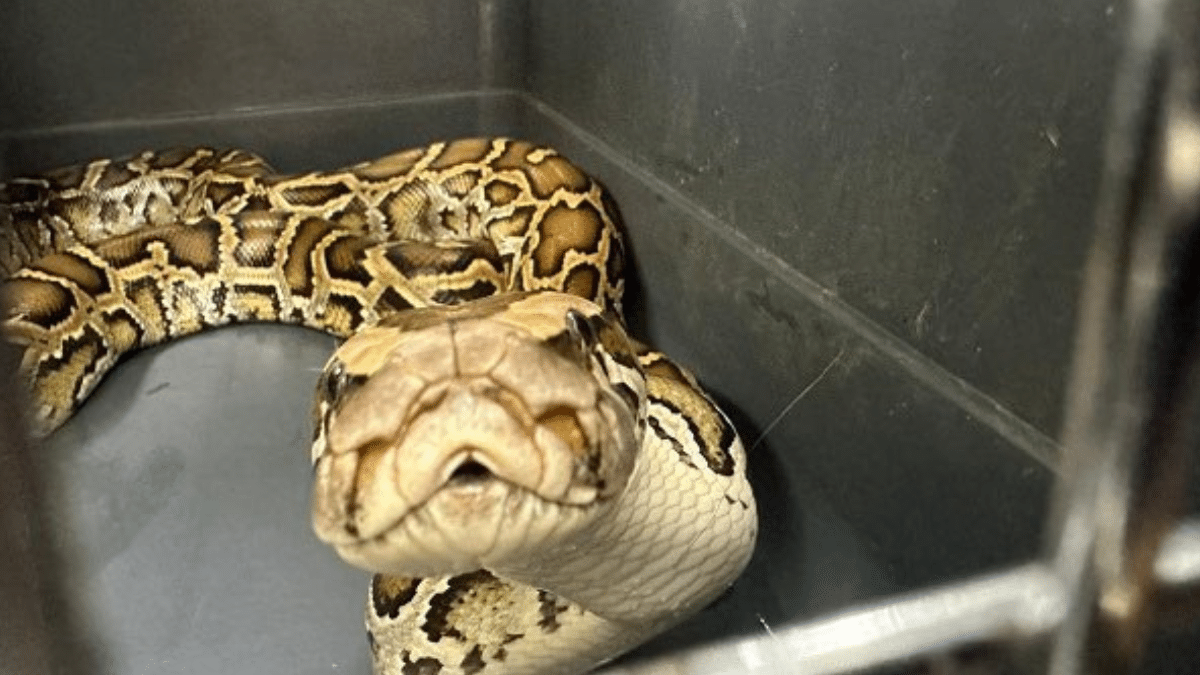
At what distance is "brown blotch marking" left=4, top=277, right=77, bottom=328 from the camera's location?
2.68 meters

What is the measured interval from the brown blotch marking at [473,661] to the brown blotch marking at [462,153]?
5.33 ft

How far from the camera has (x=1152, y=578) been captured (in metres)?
0.52

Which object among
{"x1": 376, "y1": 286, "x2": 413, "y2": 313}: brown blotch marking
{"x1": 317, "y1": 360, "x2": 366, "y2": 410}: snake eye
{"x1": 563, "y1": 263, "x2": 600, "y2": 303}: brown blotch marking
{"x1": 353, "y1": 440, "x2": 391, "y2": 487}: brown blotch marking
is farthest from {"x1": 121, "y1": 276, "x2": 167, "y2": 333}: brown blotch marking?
{"x1": 353, "y1": 440, "x2": 391, "y2": 487}: brown blotch marking

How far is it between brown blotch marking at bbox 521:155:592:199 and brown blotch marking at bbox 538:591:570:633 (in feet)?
4.25

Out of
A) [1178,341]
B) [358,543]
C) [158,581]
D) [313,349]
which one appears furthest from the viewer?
[313,349]

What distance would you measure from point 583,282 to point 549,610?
96cm

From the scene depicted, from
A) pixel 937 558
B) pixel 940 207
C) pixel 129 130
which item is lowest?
pixel 129 130

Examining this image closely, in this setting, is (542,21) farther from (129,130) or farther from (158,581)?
(158,581)

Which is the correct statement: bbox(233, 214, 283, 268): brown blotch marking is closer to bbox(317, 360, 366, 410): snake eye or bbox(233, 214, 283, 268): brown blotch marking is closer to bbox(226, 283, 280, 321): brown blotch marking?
bbox(226, 283, 280, 321): brown blotch marking

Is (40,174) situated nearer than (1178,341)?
No

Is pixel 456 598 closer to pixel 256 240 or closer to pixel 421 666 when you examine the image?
pixel 421 666

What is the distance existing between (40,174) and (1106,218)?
3269 mm

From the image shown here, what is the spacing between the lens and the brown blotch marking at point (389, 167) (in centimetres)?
314

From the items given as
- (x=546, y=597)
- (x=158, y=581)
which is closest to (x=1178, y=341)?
(x=546, y=597)
